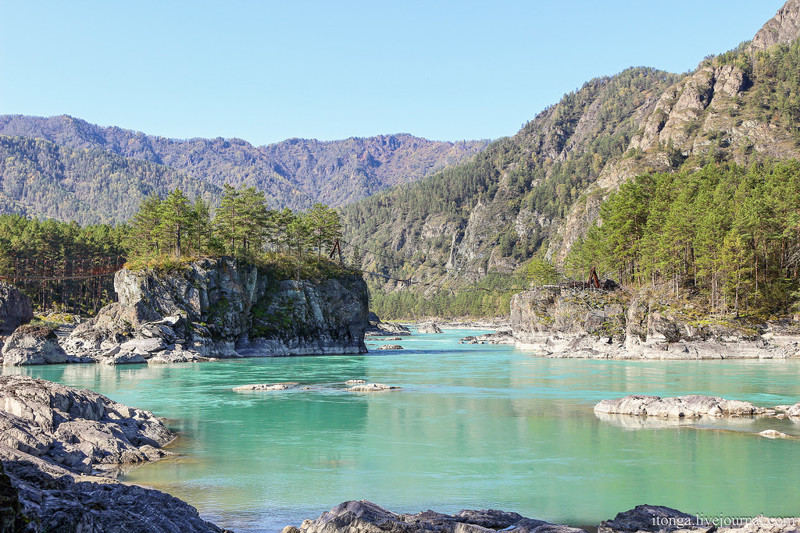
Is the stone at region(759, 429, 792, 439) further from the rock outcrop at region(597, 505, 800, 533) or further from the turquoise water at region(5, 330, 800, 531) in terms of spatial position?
the rock outcrop at region(597, 505, 800, 533)

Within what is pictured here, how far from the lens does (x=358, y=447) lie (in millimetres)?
26797

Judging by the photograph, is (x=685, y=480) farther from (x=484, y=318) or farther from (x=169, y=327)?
(x=484, y=318)

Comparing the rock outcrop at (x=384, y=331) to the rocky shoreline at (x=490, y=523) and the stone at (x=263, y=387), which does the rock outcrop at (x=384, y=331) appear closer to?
the stone at (x=263, y=387)

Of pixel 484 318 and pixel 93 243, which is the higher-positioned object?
pixel 93 243

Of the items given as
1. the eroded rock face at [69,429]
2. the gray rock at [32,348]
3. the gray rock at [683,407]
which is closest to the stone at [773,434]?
the gray rock at [683,407]

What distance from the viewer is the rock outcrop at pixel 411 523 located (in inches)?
508

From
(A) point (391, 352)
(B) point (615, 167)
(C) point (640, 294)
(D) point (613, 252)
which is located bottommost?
(A) point (391, 352)

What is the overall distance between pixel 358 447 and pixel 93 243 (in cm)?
9474

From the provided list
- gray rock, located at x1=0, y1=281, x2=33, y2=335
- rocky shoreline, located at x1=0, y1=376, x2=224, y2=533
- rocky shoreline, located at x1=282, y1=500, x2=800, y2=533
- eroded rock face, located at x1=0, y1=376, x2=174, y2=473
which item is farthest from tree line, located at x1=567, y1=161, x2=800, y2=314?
gray rock, located at x1=0, y1=281, x2=33, y2=335

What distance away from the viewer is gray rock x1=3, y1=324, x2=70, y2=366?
62344 mm

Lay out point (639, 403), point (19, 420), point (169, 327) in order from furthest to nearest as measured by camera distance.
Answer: point (169, 327) → point (639, 403) → point (19, 420)

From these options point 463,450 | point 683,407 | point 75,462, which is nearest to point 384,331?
point 683,407

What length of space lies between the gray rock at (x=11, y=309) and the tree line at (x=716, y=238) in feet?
257

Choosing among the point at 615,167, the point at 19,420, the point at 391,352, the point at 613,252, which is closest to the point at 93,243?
the point at 391,352
